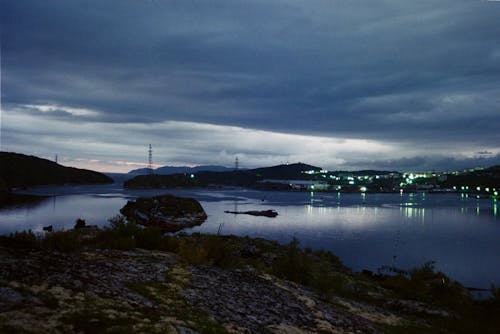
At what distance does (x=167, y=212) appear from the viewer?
85.2 m

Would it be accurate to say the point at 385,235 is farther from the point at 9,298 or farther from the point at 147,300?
the point at 9,298

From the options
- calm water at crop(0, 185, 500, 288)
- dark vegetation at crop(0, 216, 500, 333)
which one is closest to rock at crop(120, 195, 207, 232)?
calm water at crop(0, 185, 500, 288)

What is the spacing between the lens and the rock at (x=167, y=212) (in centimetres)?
7944

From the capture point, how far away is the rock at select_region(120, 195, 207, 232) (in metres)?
79.4

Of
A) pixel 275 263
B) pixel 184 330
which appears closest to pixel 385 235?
pixel 275 263

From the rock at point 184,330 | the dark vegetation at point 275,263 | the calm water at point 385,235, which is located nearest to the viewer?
the rock at point 184,330

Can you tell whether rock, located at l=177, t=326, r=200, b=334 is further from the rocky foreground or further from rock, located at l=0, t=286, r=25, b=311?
rock, located at l=0, t=286, r=25, b=311

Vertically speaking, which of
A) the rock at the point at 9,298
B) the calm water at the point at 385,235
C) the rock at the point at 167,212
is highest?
the rock at the point at 9,298

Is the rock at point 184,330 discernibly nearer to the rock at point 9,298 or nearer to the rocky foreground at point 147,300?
the rocky foreground at point 147,300

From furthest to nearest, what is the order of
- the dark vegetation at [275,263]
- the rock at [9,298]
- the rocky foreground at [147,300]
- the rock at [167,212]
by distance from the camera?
the rock at [167,212], the dark vegetation at [275,263], the rocky foreground at [147,300], the rock at [9,298]

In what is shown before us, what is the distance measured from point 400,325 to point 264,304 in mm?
5193

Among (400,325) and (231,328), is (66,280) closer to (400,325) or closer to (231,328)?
(231,328)

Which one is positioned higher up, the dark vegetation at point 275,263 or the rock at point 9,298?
the rock at point 9,298

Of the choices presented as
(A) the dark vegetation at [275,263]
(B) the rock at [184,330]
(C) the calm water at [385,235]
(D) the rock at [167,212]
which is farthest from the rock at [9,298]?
(D) the rock at [167,212]
